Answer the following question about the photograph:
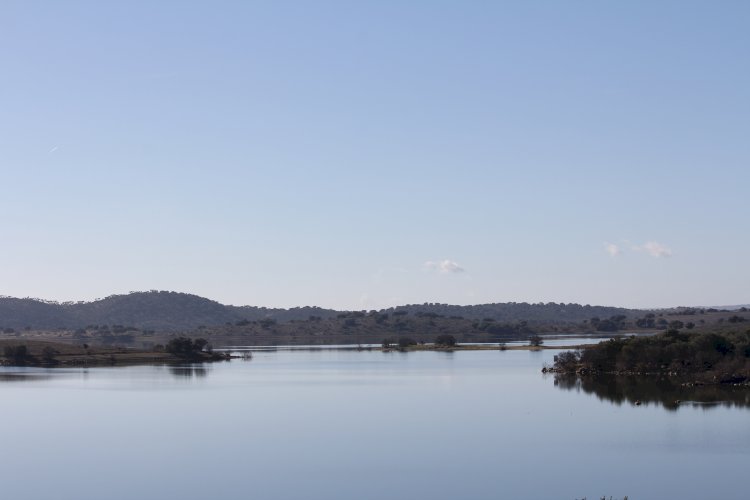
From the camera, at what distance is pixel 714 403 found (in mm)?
60750

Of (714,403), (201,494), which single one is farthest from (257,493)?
(714,403)

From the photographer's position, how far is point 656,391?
69500 millimetres

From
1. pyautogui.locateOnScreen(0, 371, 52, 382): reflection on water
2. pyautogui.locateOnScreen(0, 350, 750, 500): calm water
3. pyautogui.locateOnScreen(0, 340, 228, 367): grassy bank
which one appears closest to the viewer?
pyautogui.locateOnScreen(0, 350, 750, 500): calm water

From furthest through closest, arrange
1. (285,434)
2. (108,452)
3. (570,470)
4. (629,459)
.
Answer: (285,434) < (108,452) < (629,459) < (570,470)

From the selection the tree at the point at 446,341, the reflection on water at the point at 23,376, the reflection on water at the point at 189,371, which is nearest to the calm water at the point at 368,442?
the reflection on water at the point at 23,376

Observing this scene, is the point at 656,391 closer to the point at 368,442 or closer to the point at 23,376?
the point at 368,442

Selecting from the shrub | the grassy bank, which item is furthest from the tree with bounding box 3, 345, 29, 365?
the shrub

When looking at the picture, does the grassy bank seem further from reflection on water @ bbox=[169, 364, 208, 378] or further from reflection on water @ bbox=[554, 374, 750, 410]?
reflection on water @ bbox=[554, 374, 750, 410]

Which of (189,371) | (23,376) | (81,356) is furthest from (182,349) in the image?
(23,376)

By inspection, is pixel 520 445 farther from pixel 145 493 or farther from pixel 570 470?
pixel 145 493

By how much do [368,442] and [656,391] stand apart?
3142 cm

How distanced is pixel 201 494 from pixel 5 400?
129 feet

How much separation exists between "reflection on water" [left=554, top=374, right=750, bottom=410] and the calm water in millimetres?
502

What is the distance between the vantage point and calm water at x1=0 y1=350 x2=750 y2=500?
116 ft
